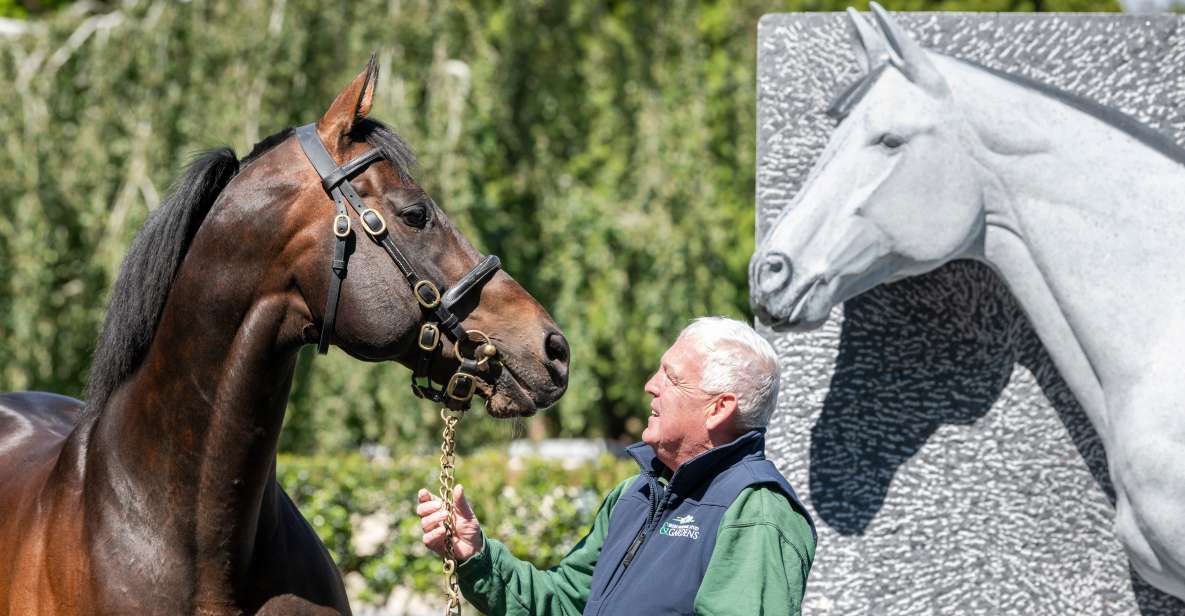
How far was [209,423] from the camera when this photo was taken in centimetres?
233

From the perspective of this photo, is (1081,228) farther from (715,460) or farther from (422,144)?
(422,144)

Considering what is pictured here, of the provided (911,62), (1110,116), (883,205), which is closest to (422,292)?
(883,205)

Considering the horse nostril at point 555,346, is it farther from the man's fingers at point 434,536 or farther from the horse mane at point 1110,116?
the horse mane at point 1110,116

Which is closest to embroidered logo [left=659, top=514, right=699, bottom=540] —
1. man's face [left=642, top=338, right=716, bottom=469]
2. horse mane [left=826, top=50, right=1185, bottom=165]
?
man's face [left=642, top=338, right=716, bottom=469]

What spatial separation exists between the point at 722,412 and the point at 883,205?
1119 mm

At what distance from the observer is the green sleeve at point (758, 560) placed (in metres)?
1.97

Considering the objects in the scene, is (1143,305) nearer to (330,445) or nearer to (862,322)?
(862,322)

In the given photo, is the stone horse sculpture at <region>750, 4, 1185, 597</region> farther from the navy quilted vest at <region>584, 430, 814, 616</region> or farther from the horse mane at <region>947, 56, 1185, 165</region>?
the navy quilted vest at <region>584, 430, 814, 616</region>

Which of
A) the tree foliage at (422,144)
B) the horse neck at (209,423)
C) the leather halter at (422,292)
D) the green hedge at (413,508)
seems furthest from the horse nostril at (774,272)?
the tree foliage at (422,144)

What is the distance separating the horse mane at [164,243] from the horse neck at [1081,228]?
1538mm

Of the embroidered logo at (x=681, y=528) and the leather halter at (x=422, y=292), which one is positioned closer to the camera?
the embroidered logo at (x=681, y=528)

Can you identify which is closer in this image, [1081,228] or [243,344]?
[243,344]

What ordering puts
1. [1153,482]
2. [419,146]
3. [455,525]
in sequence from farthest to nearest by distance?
[419,146]
[1153,482]
[455,525]

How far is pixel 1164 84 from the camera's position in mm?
3346
